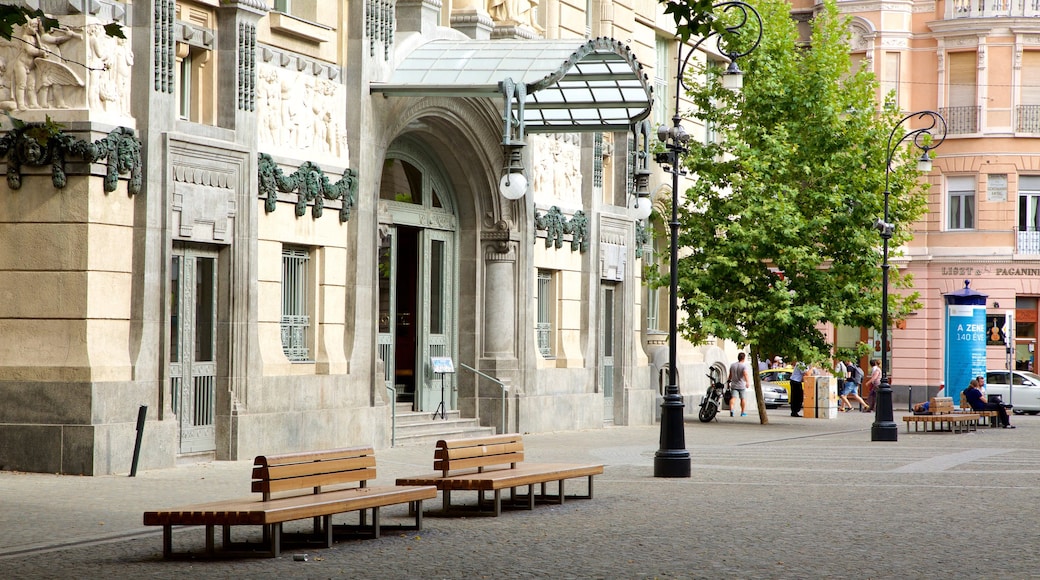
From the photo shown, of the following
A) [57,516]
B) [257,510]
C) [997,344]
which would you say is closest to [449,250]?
[57,516]

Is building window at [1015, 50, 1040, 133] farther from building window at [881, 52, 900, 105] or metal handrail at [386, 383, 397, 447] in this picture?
metal handrail at [386, 383, 397, 447]

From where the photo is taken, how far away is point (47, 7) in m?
17.9

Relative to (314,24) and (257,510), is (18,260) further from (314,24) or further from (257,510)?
(257,510)

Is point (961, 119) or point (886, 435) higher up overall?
point (961, 119)

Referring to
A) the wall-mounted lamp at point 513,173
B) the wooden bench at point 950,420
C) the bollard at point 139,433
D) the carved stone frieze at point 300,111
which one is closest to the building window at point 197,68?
the carved stone frieze at point 300,111

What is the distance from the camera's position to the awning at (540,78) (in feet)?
76.7

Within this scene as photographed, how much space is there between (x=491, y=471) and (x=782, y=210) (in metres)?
20.0

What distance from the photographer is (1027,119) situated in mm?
52469

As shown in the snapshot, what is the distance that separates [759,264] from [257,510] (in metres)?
25.4

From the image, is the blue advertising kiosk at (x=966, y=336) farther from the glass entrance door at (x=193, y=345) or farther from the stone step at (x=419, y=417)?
the glass entrance door at (x=193, y=345)

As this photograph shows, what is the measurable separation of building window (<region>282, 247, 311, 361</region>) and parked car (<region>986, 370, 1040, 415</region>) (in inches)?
1180

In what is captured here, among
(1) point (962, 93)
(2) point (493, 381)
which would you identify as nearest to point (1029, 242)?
(1) point (962, 93)

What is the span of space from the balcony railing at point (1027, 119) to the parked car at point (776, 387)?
442 inches

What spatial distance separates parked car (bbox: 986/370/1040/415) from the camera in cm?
4762
